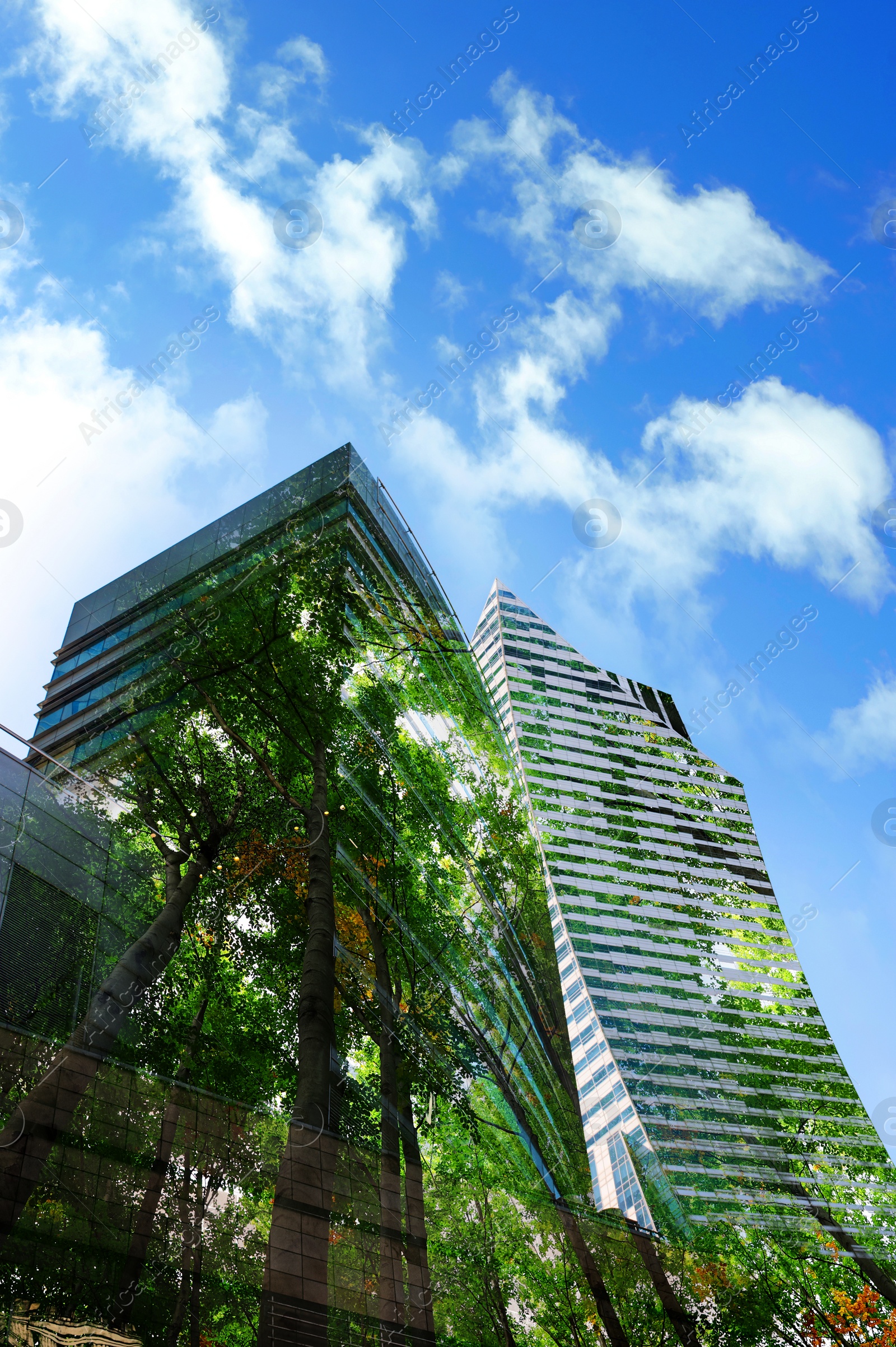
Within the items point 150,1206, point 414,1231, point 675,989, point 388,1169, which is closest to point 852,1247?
point 675,989

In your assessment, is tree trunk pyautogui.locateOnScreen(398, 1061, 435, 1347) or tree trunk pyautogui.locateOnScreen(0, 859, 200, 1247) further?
tree trunk pyautogui.locateOnScreen(398, 1061, 435, 1347)

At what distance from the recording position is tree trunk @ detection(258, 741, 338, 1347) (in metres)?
5.42

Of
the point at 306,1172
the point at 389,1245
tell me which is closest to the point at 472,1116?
the point at 389,1245

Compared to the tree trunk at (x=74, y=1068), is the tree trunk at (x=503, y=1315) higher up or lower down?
lower down

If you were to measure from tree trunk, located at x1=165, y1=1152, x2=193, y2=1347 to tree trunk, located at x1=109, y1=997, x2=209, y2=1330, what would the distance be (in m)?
0.21

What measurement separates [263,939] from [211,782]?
200 centimetres

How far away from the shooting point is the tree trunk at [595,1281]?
8695mm

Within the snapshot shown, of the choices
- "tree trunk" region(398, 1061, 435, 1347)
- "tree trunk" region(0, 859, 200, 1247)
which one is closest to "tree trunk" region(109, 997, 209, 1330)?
"tree trunk" region(0, 859, 200, 1247)

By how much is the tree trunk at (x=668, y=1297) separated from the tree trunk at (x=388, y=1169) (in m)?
4.98

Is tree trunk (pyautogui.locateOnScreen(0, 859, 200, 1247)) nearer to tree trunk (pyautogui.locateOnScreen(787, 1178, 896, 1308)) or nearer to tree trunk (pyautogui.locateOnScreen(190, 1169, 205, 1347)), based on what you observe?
tree trunk (pyautogui.locateOnScreen(190, 1169, 205, 1347))

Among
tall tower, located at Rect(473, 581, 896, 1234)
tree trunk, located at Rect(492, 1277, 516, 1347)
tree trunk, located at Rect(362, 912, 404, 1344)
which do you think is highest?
tall tower, located at Rect(473, 581, 896, 1234)

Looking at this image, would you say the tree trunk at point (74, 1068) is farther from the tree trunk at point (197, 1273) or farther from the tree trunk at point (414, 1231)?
the tree trunk at point (414, 1231)

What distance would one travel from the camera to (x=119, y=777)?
8391mm
